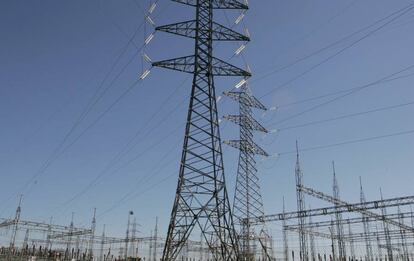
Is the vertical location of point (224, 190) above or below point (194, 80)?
below

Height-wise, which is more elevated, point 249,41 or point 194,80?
point 249,41

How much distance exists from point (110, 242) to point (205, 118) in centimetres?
5576

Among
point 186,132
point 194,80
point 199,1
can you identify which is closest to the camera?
point 186,132

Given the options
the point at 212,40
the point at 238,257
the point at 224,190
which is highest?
the point at 212,40

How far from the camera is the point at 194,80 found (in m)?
19.0

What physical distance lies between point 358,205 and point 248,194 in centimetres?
1475

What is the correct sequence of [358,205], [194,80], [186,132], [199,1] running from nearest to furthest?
[186,132] < [194,80] < [199,1] < [358,205]

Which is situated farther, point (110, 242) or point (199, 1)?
point (110, 242)

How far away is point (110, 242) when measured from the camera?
6756 centimetres

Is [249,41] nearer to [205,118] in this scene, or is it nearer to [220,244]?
[205,118]

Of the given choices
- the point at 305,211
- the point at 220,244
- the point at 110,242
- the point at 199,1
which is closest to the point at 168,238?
the point at 220,244

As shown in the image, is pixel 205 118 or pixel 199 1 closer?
pixel 205 118

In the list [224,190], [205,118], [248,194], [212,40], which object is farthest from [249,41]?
[248,194]

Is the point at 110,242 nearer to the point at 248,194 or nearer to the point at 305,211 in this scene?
the point at 305,211
